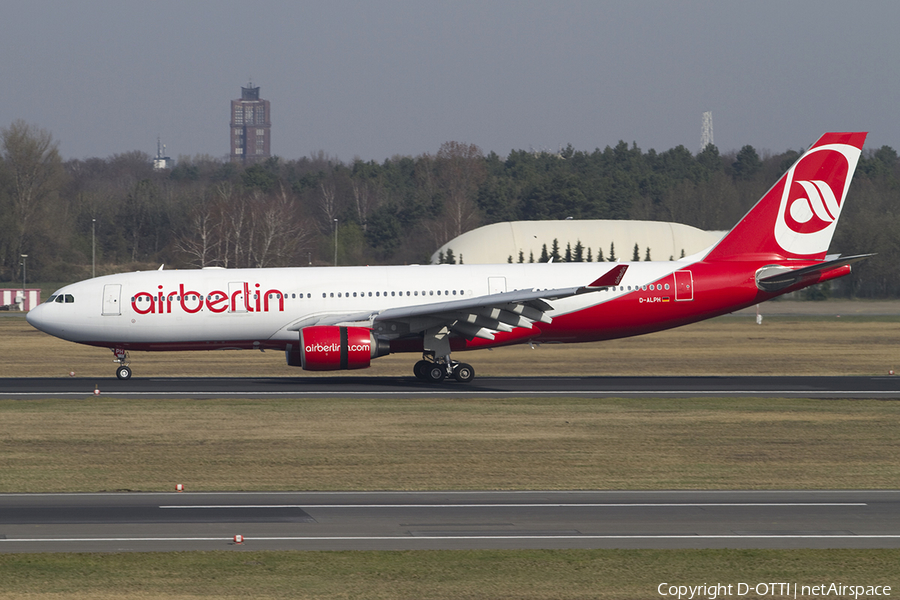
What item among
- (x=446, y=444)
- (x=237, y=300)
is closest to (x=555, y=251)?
(x=237, y=300)

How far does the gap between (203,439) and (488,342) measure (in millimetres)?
12264

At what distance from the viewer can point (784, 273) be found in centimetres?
3186

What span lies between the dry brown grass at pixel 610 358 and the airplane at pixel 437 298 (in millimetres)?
3153

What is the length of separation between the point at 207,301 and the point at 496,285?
919 centimetres

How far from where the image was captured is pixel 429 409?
25484mm

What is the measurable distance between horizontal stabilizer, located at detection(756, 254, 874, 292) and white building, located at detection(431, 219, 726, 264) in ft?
199

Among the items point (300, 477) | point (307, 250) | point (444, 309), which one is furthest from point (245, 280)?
→ point (307, 250)

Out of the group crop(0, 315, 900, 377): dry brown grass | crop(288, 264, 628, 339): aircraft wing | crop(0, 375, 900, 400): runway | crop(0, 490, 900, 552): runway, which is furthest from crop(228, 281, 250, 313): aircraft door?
crop(0, 490, 900, 552): runway

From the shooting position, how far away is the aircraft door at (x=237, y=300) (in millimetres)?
31734

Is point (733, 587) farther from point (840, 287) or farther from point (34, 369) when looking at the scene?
point (840, 287)

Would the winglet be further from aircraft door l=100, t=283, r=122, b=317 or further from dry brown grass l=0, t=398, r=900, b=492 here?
aircraft door l=100, t=283, r=122, b=317

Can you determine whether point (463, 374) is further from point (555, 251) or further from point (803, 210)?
point (555, 251)

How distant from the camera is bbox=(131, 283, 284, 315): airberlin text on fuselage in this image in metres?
31.8

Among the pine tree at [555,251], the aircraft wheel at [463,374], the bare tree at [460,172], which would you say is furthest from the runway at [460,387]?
the bare tree at [460,172]
